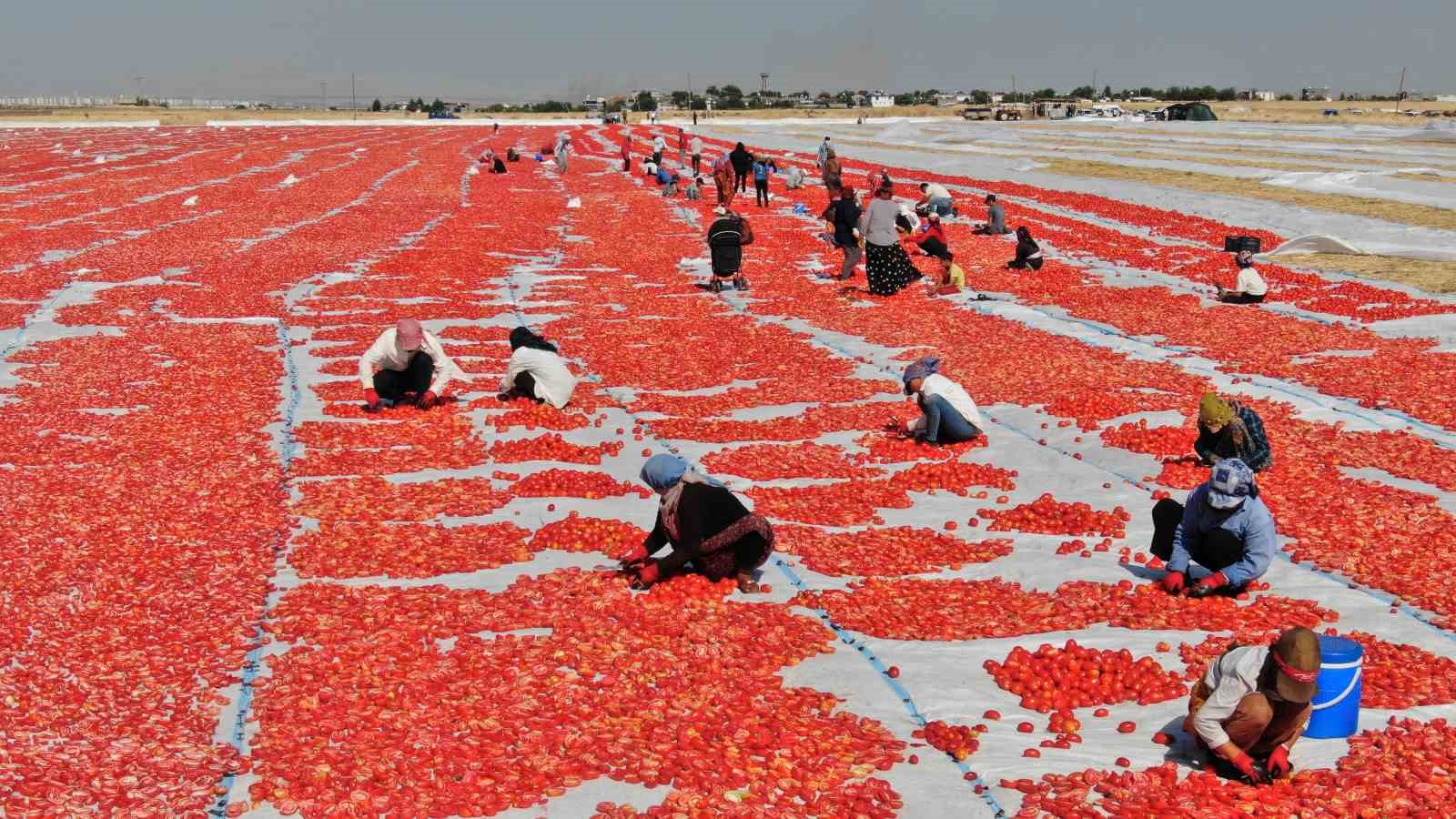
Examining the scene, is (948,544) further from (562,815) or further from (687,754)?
(562,815)

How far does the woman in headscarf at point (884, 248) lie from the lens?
1071 inches

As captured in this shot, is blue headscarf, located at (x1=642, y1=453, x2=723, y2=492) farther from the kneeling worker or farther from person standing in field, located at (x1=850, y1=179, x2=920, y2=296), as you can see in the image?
Answer: person standing in field, located at (x1=850, y1=179, x2=920, y2=296)

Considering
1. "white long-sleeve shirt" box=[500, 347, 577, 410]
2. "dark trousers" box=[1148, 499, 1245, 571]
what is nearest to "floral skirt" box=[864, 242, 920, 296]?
"white long-sleeve shirt" box=[500, 347, 577, 410]

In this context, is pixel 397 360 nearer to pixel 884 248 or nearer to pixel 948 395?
pixel 948 395

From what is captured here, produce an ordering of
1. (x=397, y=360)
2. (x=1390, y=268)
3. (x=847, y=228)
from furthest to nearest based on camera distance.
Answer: (x=1390, y=268)
(x=847, y=228)
(x=397, y=360)

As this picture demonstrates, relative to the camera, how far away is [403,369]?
17.8 metres

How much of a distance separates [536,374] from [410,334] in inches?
73.3

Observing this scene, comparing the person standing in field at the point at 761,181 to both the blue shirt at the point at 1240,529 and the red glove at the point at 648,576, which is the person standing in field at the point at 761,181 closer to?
the red glove at the point at 648,576

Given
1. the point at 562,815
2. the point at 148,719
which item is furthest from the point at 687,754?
the point at 148,719

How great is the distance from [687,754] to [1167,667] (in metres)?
3.97

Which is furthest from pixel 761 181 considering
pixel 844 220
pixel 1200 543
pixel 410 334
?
pixel 1200 543

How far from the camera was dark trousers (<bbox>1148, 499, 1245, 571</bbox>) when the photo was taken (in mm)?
10312

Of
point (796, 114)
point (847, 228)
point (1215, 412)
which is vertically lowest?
point (1215, 412)

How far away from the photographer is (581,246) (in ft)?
125
